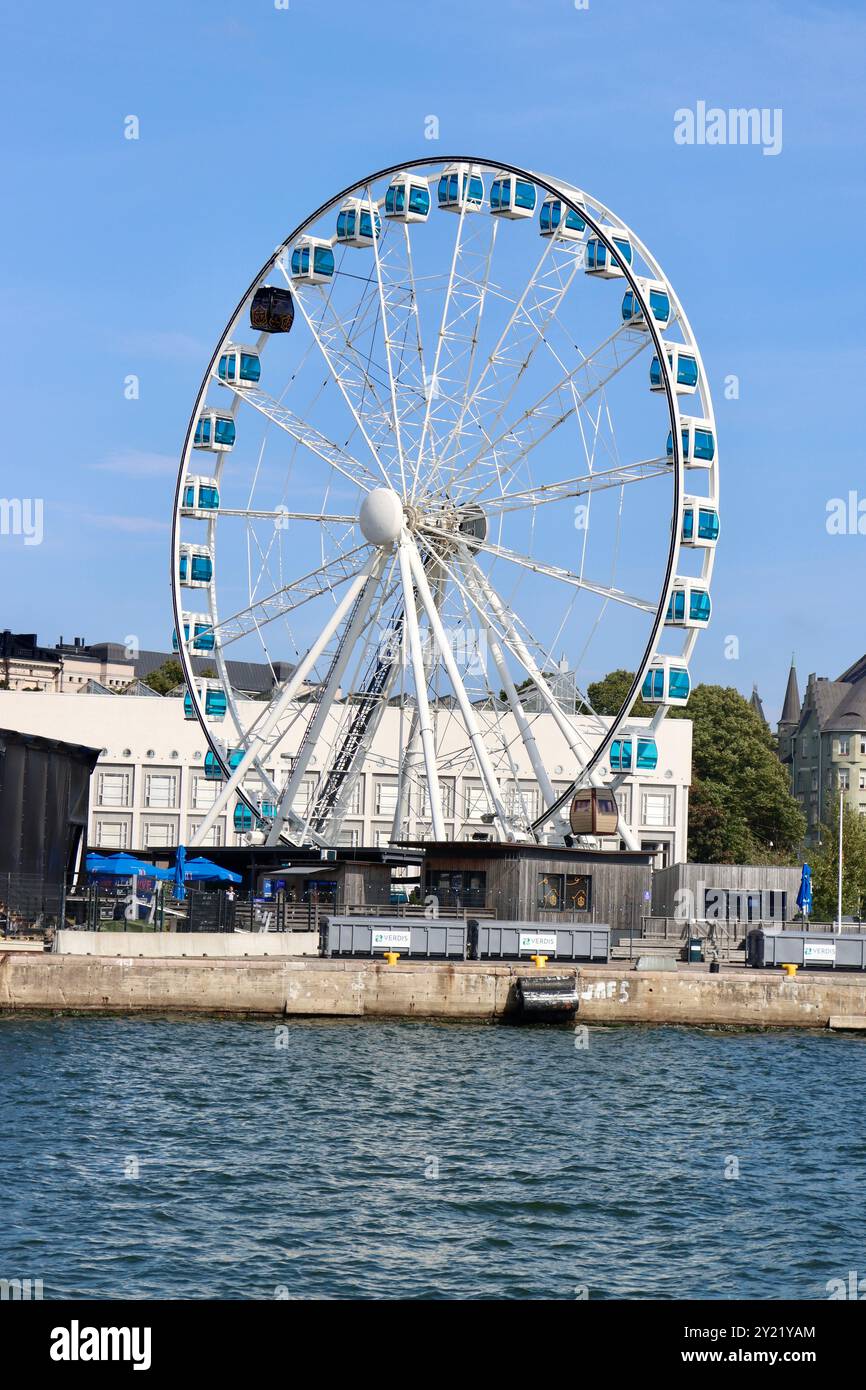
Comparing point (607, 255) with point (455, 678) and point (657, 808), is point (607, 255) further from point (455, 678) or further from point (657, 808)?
point (657, 808)

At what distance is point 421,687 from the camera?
58.3 metres

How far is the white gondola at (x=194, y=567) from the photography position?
65.2 meters

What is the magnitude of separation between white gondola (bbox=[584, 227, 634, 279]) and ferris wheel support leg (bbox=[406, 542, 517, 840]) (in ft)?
33.2

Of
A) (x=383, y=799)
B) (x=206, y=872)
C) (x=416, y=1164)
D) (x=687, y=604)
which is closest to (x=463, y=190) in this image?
(x=687, y=604)

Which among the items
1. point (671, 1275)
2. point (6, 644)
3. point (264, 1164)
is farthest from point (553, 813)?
point (6, 644)

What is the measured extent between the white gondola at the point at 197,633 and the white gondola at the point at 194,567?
1.16 m

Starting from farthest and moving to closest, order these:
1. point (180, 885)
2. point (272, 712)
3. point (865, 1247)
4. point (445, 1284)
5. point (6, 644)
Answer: point (6, 644)
point (272, 712)
point (180, 885)
point (865, 1247)
point (445, 1284)

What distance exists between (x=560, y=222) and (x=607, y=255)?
2.69 m

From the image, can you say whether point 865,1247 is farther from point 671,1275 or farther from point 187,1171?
point 187,1171

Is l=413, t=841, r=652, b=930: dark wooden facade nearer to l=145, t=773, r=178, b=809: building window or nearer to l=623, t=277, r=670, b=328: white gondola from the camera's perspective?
l=623, t=277, r=670, b=328: white gondola

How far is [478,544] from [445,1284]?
3938cm

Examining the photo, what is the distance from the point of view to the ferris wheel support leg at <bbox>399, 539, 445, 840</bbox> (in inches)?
2279

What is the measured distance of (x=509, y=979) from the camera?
46.8 meters

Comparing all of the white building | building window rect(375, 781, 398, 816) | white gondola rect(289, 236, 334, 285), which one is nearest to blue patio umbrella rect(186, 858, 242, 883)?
white gondola rect(289, 236, 334, 285)
